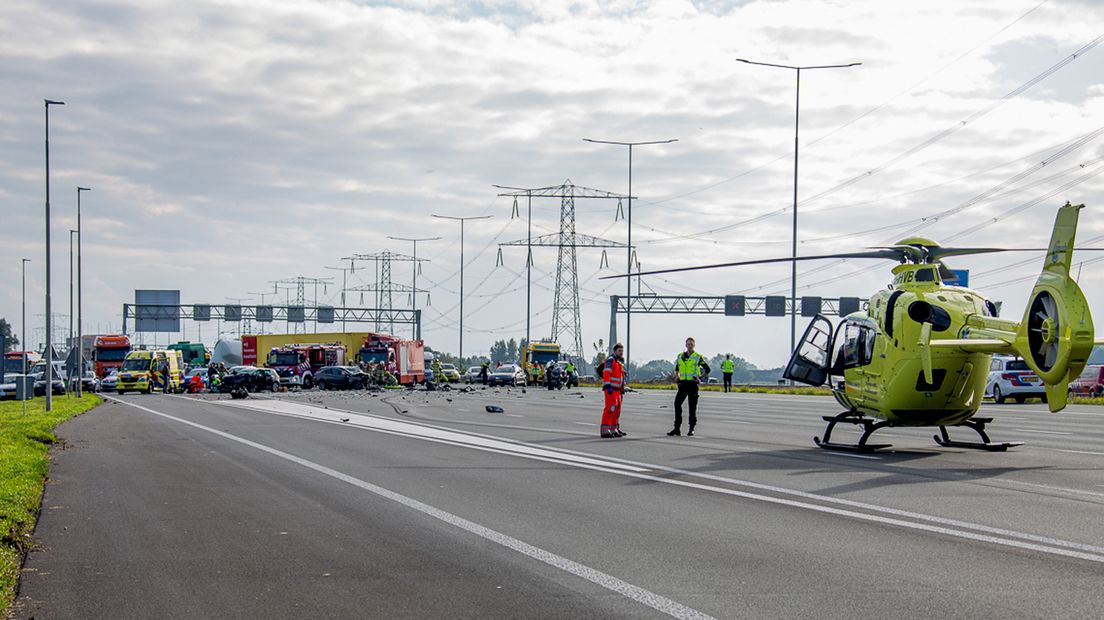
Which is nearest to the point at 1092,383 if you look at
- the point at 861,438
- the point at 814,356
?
the point at 814,356

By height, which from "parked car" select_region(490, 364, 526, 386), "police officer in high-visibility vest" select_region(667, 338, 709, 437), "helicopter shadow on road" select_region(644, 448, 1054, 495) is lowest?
"parked car" select_region(490, 364, 526, 386)

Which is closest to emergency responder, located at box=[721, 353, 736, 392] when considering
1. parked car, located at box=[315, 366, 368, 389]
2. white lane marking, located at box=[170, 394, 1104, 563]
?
parked car, located at box=[315, 366, 368, 389]

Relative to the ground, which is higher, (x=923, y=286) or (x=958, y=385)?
(x=923, y=286)

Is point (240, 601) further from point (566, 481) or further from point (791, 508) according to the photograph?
point (566, 481)

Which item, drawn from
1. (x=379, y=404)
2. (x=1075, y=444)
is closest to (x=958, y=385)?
(x=1075, y=444)

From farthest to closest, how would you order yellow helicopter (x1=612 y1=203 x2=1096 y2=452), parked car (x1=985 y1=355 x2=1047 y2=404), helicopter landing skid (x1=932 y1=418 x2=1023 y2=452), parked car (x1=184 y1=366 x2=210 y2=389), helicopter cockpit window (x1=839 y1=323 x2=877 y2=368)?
parked car (x1=184 y1=366 x2=210 y2=389) < parked car (x1=985 y1=355 x2=1047 y2=404) < helicopter cockpit window (x1=839 y1=323 x2=877 y2=368) < helicopter landing skid (x1=932 y1=418 x2=1023 y2=452) < yellow helicopter (x1=612 y1=203 x2=1096 y2=452)

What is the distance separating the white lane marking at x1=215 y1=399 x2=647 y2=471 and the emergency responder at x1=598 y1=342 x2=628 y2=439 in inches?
82.7

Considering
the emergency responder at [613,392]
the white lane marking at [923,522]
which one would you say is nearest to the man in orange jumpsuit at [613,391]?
the emergency responder at [613,392]

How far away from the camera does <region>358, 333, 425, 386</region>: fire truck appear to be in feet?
226

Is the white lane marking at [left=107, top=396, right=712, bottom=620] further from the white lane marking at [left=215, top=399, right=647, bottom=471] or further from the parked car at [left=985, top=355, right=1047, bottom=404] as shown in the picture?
the parked car at [left=985, top=355, right=1047, bottom=404]

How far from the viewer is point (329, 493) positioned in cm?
1306

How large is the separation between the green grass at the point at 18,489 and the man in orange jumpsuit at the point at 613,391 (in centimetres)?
979

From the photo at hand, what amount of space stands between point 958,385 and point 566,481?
685cm

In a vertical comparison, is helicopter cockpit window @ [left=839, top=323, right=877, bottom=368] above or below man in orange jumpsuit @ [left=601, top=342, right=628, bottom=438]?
above
